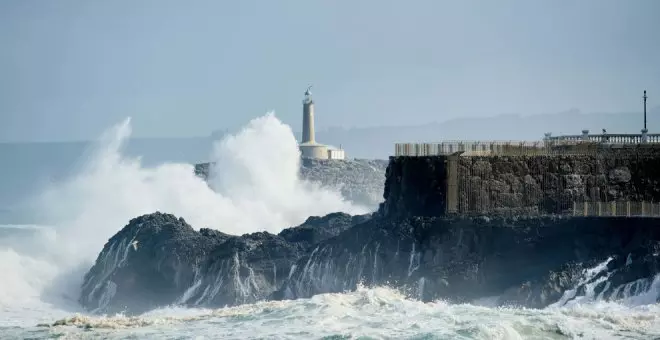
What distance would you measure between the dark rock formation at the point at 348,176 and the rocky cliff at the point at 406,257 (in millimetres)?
38777

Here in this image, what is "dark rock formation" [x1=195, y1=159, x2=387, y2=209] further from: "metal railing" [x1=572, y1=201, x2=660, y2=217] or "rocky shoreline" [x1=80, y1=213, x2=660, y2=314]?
"metal railing" [x1=572, y1=201, x2=660, y2=217]

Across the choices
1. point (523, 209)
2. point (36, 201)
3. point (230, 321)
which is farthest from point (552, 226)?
point (36, 201)

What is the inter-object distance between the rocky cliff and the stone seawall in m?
0.08

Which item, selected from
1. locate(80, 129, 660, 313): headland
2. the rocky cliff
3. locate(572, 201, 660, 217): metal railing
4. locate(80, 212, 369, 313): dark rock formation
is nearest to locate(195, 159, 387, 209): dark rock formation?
locate(80, 212, 369, 313): dark rock formation

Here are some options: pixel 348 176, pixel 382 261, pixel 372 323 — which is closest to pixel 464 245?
pixel 382 261

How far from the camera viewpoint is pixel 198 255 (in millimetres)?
53688

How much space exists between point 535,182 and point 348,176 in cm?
5606

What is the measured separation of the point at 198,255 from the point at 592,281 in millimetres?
15801

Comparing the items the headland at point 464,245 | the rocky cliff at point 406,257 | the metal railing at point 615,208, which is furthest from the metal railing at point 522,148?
the metal railing at point 615,208

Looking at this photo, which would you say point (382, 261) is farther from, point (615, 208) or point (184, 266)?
point (184, 266)

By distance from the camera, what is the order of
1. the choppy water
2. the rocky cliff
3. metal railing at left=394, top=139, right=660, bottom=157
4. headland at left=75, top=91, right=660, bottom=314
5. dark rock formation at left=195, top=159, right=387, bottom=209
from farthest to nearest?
1. dark rock formation at left=195, top=159, right=387, bottom=209
2. metal railing at left=394, top=139, right=660, bottom=157
3. headland at left=75, top=91, right=660, bottom=314
4. the rocky cliff
5. the choppy water

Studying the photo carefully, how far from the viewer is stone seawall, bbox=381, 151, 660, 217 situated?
48.2 meters

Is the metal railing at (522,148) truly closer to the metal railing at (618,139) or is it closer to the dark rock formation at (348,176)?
the metal railing at (618,139)

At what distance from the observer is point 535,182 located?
48344 mm
